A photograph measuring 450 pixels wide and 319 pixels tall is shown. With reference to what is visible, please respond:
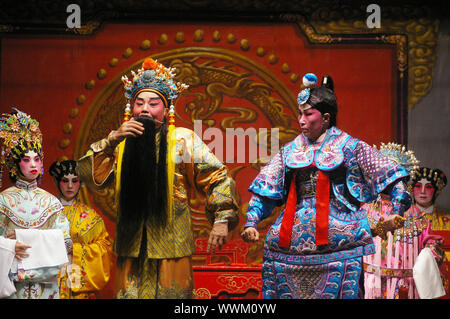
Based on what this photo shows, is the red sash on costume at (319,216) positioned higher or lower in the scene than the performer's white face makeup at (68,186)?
lower

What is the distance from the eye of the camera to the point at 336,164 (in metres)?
4.50

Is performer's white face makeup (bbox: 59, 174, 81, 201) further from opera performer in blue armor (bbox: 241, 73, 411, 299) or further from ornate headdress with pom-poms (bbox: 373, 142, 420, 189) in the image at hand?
ornate headdress with pom-poms (bbox: 373, 142, 420, 189)

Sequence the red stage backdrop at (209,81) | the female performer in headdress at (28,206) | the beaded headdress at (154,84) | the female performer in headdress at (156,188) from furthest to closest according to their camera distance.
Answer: the red stage backdrop at (209,81) → the female performer in headdress at (28,206) → the beaded headdress at (154,84) → the female performer in headdress at (156,188)

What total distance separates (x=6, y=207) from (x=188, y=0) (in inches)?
90.5

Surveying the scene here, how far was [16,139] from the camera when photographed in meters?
5.05

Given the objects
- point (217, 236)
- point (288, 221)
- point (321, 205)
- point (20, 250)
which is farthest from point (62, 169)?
point (321, 205)

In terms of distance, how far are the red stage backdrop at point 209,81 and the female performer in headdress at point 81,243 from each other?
0.51 ft

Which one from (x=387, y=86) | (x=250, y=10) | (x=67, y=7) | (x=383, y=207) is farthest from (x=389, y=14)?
(x=67, y=7)

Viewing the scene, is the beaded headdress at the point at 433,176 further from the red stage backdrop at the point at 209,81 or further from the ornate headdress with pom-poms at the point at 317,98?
the ornate headdress with pom-poms at the point at 317,98

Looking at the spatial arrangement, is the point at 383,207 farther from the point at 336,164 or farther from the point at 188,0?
the point at 188,0

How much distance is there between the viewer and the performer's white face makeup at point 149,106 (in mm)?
4680

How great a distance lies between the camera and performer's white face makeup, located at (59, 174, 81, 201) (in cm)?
597

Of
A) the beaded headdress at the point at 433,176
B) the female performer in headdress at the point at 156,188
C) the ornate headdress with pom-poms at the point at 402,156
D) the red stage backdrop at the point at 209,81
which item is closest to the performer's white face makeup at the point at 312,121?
the female performer in headdress at the point at 156,188
